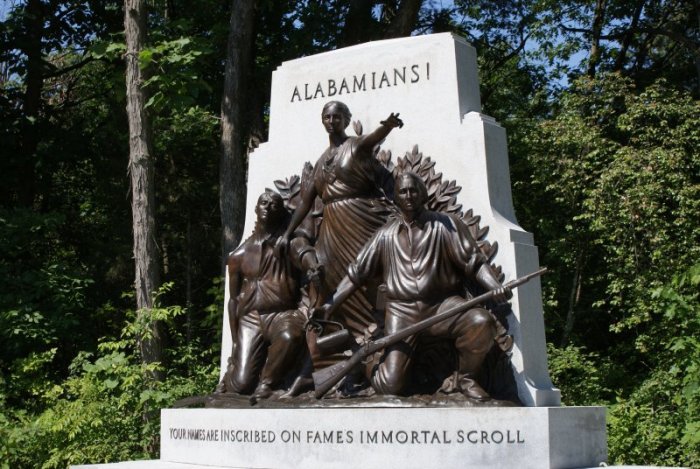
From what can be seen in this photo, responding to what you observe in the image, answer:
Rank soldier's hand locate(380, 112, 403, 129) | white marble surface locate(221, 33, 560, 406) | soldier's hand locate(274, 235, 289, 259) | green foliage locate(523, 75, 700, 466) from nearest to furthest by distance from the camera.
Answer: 1. white marble surface locate(221, 33, 560, 406)
2. soldier's hand locate(380, 112, 403, 129)
3. soldier's hand locate(274, 235, 289, 259)
4. green foliage locate(523, 75, 700, 466)

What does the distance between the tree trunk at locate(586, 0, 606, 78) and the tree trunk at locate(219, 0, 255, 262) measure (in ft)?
23.1

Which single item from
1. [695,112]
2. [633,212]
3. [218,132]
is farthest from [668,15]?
[218,132]

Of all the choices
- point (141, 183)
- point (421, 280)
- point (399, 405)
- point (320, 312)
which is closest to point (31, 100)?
point (141, 183)

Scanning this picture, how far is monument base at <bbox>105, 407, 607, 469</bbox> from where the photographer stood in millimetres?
7082

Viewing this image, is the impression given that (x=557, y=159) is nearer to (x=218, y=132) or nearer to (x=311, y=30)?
(x=311, y=30)

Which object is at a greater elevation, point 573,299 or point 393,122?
point 393,122

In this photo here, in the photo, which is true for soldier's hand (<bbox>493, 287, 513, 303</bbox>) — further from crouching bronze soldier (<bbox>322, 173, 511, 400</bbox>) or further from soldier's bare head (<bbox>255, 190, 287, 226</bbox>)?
soldier's bare head (<bbox>255, 190, 287, 226</bbox>)

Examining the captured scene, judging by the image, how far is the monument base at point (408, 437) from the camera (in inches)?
279

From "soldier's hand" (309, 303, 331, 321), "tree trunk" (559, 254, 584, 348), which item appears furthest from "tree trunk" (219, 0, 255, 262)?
"soldier's hand" (309, 303, 331, 321)

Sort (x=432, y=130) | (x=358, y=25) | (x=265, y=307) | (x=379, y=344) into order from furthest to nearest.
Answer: (x=358, y=25) → (x=265, y=307) → (x=432, y=130) → (x=379, y=344)

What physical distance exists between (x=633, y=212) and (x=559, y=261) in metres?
2.20

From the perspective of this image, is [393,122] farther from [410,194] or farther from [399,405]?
[399,405]

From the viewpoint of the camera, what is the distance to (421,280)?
8.09m

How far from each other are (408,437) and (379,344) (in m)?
0.88
